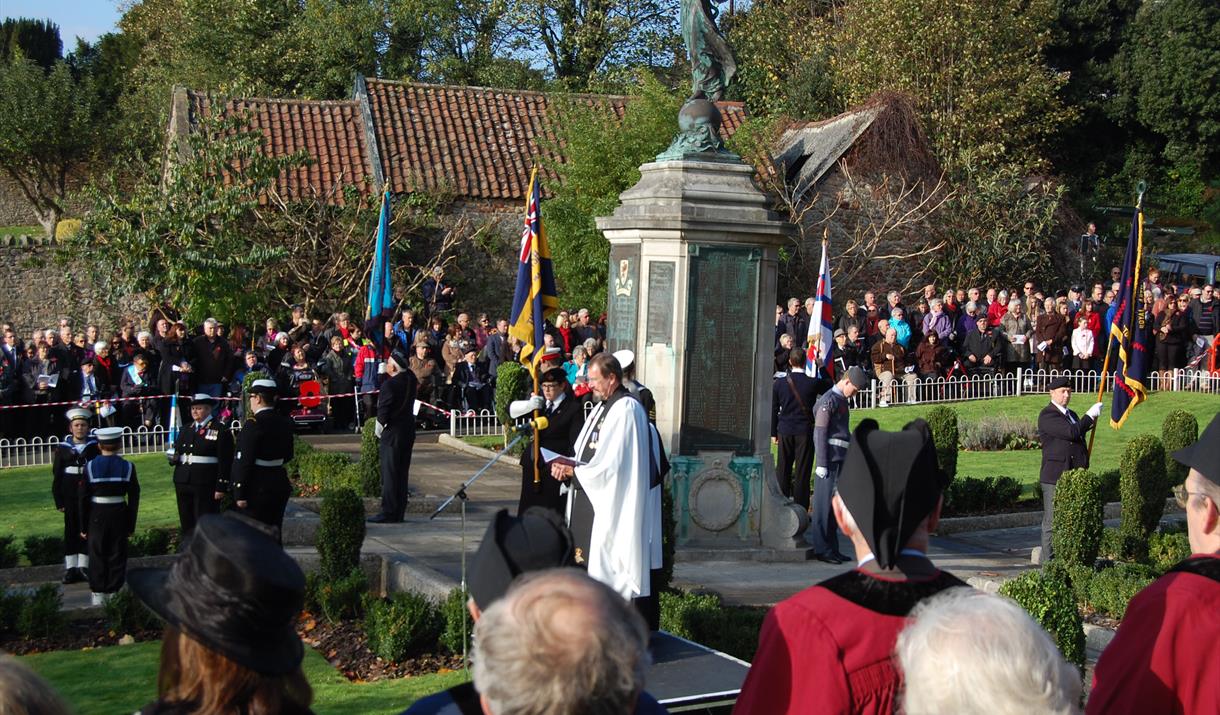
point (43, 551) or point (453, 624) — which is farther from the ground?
point (453, 624)

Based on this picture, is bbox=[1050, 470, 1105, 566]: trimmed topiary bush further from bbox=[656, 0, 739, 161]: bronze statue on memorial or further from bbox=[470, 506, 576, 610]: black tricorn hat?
bbox=[470, 506, 576, 610]: black tricorn hat

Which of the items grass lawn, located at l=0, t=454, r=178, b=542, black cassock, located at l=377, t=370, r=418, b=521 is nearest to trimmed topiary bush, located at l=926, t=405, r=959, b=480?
black cassock, located at l=377, t=370, r=418, b=521

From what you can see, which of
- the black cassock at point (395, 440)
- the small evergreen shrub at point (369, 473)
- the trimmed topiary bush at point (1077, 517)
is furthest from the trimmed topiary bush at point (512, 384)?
the trimmed topiary bush at point (1077, 517)

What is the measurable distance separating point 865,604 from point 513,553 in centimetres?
103

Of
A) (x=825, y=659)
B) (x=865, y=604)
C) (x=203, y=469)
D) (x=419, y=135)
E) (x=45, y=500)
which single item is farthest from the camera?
(x=419, y=135)

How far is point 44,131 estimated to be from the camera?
1781 inches

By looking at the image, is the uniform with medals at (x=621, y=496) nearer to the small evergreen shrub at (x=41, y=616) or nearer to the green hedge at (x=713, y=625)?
the green hedge at (x=713, y=625)

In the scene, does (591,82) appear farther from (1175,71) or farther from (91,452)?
(91,452)

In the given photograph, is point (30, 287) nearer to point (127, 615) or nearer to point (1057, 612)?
point (127, 615)

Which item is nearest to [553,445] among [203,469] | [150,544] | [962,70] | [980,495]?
[203,469]

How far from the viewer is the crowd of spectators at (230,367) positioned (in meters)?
20.8

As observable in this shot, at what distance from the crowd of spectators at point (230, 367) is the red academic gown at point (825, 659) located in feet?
48.3

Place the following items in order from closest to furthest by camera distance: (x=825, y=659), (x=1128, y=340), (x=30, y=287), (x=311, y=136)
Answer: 1. (x=825, y=659)
2. (x=1128, y=340)
3. (x=311, y=136)
4. (x=30, y=287)

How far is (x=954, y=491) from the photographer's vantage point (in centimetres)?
1573
